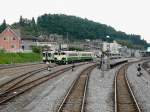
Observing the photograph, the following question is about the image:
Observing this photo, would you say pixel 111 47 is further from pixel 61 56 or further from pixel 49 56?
pixel 61 56

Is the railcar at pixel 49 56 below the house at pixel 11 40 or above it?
below

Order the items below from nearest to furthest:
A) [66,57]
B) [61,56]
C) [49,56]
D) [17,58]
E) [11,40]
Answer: [61,56] → [66,57] → [49,56] → [17,58] → [11,40]

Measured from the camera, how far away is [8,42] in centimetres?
11838

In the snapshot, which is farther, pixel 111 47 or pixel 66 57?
pixel 111 47

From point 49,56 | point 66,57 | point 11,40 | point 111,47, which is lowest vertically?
point 66,57

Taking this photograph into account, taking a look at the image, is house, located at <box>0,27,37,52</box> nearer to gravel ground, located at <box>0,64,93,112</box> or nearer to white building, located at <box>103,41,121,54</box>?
white building, located at <box>103,41,121,54</box>

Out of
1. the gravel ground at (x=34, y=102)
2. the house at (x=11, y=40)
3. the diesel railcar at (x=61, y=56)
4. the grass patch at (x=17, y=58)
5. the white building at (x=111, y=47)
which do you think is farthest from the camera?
the house at (x=11, y=40)

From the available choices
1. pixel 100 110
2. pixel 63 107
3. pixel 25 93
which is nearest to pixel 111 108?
pixel 100 110

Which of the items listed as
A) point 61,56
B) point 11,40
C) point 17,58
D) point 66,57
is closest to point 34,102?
point 61,56

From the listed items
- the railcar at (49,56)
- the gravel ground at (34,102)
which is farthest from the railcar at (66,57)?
the gravel ground at (34,102)

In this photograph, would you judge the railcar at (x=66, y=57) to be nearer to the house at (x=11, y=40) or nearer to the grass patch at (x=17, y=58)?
the grass patch at (x=17, y=58)

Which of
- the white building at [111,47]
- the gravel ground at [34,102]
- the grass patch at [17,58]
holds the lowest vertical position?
the gravel ground at [34,102]

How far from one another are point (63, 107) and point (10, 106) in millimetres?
2630

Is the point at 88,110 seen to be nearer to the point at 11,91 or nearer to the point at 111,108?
the point at 111,108
